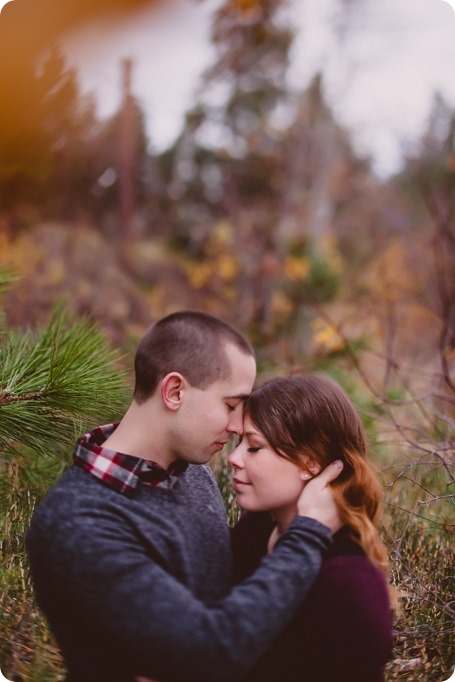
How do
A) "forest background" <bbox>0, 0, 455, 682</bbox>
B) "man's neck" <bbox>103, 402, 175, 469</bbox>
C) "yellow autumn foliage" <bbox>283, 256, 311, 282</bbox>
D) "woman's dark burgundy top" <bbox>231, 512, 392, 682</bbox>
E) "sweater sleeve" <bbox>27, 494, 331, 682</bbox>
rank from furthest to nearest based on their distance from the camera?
"yellow autumn foliage" <bbox>283, 256, 311, 282</bbox> → "forest background" <bbox>0, 0, 455, 682</bbox> → "man's neck" <bbox>103, 402, 175, 469</bbox> → "woman's dark burgundy top" <bbox>231, 512, 392, 682</bbox> → "sweater sleeve" <bbox>27, 494, 331, 682</bbox>

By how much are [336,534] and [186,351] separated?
0.50 metres

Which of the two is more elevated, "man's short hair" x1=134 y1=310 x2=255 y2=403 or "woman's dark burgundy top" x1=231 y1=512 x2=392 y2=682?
"man's short hair" x1=134 y1=310 x2=255 y2=403

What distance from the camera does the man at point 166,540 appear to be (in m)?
1.09

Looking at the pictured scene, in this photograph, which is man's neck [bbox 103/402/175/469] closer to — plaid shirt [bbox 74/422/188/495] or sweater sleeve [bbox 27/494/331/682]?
plaid shirt [bbox 74/422/188/495]

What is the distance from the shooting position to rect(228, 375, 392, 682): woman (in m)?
1.22

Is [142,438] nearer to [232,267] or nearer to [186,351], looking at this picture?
[186,351]

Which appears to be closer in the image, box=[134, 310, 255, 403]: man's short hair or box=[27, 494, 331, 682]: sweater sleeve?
box=[27, 494, 331, 682]: sweater sleeve

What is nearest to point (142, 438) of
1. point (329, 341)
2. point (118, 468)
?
point (118, 468)

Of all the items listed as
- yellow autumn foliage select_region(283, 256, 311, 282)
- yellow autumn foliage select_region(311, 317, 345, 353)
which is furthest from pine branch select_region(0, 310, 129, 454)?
yellow autumn foliage select_region(283, 256, 311, 282)

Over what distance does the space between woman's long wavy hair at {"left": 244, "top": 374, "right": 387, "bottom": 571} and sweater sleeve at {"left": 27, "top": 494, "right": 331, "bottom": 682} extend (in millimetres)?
227

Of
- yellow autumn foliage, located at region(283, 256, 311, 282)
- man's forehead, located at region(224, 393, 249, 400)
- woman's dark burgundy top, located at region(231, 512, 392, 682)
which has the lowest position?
woman's dark burgundy top, located at region(231, 512, 392, 682)

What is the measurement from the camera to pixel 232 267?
8.77 meters

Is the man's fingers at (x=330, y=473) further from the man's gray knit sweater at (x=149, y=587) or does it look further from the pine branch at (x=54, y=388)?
the pine branch at (x=54, y=388)

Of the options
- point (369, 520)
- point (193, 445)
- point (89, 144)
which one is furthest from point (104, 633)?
point (89, 144)
